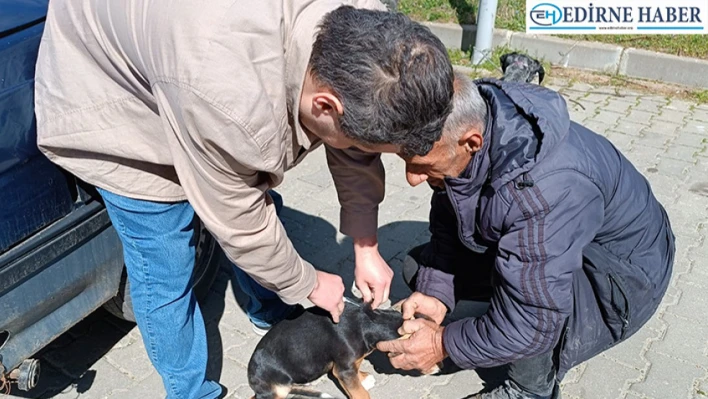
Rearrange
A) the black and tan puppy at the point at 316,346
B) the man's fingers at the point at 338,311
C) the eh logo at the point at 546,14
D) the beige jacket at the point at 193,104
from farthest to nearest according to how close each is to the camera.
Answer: the eh logo at the point at 546,14 < the black and tan puppy at the point at 316,346 < the man's fingers at the point at 338,311 < the beige jacket at the point at 193,104

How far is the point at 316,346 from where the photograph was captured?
2.64 metres

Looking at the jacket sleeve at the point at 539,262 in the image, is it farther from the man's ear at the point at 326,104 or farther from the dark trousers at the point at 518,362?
the man's ear at the point at 326,104

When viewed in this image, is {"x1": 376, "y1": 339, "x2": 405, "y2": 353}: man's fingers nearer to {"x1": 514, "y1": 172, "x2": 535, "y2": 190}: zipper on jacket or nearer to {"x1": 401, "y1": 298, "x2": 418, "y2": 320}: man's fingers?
{"x1": 401, "y1": 298, "x2": 418, "y2": 320}: man's fingers

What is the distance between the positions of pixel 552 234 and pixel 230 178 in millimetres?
950

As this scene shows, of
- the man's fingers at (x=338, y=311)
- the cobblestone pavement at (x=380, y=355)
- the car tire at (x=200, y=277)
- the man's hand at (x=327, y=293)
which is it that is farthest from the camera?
the cobblestone pavement at (x=380, y=355)

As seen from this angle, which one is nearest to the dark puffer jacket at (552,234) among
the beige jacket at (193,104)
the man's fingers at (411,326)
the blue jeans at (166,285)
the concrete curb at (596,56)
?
the man's fingers at (411,326)

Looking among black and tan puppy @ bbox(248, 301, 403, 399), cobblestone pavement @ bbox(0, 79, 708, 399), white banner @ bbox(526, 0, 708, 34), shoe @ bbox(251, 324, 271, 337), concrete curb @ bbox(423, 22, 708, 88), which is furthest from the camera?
white banner @ bbox(526, 0, 708, 34)

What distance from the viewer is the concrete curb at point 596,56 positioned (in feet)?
20.5

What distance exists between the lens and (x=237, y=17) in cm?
159

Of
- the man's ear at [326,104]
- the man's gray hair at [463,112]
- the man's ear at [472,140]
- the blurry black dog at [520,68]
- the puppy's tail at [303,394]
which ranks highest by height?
the man's ear at [326,104]

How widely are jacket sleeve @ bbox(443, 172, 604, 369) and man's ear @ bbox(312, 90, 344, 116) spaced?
0.62 m

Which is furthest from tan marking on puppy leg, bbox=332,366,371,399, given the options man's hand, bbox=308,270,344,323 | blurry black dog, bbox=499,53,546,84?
blurry black dog, bbox=499,53,546,84

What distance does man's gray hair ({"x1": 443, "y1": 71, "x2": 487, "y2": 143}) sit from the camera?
1.88 metres

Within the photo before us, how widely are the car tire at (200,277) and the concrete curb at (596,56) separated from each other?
4.69 metres
